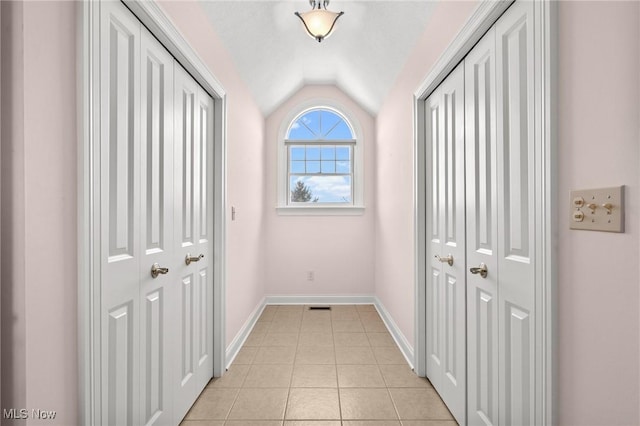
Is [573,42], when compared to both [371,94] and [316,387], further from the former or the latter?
[371,94]

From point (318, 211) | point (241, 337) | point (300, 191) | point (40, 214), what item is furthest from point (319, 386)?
point (300, 191)

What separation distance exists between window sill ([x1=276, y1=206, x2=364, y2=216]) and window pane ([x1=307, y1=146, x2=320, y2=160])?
0.70 metres

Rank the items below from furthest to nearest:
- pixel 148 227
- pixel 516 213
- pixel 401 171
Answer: pixel 401 171, pixel 148 227, pixel 516 213

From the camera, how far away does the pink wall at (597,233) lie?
0.75 metres

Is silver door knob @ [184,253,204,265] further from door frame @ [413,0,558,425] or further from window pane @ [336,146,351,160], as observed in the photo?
window pane @ [336,146,351,160]

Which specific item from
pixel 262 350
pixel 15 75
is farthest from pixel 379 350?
pixel 15 75

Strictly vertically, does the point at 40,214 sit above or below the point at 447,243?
above

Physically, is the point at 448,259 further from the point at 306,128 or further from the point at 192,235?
the point at 306,128

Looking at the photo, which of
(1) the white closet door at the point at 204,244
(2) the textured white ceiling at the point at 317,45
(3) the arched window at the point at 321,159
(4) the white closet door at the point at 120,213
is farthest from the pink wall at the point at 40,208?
(3) the arched window at the point at 321,159

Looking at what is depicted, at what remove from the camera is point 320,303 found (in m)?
4.13

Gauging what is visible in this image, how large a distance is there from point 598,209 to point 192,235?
6.06 feet

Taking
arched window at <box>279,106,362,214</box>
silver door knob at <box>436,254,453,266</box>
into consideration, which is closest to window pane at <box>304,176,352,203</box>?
arched window at <box>279,106,362,214</box>

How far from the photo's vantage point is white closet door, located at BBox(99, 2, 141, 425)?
113 cm

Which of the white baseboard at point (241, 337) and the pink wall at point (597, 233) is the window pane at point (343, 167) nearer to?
the white baseboard at point (241, 337)
